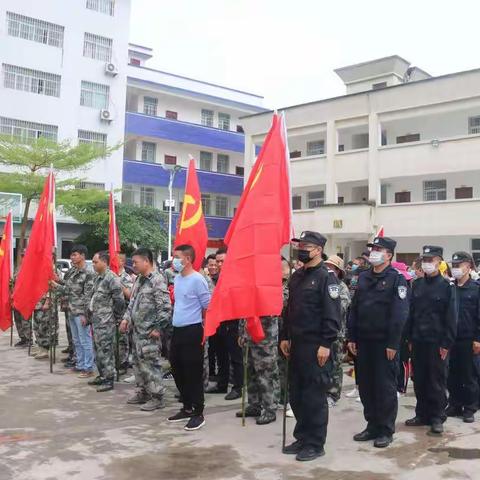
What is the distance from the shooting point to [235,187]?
123ft

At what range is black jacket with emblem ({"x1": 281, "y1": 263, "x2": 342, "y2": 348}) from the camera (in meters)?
4.87

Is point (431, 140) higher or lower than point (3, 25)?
lower

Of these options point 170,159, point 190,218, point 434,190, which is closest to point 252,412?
point 190,218

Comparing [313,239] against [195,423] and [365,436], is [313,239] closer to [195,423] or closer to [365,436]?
[365,436]

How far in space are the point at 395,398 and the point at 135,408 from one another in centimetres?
281

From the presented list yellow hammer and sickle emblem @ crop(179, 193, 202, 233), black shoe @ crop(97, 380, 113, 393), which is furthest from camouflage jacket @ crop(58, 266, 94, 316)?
yellow hammer and sickle emblem @ crop(179, 193, 202, 233)

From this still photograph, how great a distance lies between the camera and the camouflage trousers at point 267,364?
5.91 meters

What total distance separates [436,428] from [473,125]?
21.7 m

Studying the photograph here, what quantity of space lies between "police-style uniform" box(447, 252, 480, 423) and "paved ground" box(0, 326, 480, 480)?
327 mm

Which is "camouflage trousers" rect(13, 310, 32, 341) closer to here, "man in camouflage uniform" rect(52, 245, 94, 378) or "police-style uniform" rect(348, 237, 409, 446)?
"man in camouflage uniform" rect(52, 245, 94, 378)

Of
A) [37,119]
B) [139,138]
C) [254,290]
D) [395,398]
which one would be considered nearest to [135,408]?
[254,290]

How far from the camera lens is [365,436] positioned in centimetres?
535

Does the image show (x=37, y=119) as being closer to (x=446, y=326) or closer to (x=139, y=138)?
(x=139, y=138)

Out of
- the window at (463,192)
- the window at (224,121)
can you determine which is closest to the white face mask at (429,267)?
the window at (463,192)
